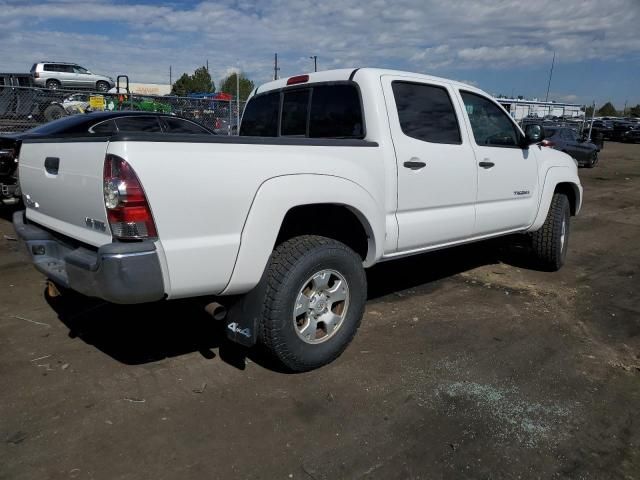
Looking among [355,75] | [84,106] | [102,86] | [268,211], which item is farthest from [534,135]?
[102,86]

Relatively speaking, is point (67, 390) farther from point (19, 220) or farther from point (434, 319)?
point (434, 319)

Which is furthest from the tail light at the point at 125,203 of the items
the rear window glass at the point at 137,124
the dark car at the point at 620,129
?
the dark car at the point at 620,129

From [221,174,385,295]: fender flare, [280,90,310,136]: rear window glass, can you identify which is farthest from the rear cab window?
[221,174,385,295]: fender flare

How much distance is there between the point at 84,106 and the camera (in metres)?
13.9

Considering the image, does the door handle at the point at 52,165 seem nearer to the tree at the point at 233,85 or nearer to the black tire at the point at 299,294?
the black tire at the point at 299,294

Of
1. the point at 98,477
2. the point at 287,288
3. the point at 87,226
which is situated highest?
the point at 87,226

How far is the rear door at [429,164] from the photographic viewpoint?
397cm

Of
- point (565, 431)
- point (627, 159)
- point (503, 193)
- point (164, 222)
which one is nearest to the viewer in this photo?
point (164, 222)

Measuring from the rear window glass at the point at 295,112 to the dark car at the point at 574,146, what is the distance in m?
17.0

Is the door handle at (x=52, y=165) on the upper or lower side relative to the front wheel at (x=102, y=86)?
lower

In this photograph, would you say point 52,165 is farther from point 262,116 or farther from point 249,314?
point 262,116

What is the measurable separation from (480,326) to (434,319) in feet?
1.24

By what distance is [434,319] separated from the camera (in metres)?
4.57

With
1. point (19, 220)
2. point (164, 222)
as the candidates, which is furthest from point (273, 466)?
point (19, 220)
